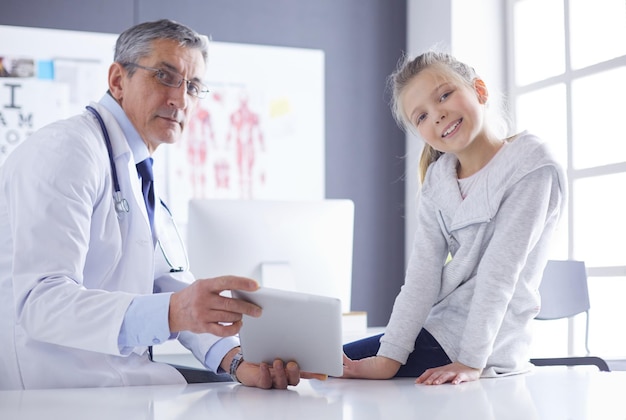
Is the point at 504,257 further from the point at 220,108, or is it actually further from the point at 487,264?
the point at 220,108

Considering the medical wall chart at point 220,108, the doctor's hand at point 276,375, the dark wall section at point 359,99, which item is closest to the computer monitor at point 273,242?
the doctor's hand at point 276,375

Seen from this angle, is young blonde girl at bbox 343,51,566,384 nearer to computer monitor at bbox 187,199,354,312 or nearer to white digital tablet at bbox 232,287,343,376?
white digital tablet at bbox 232,287,343,376

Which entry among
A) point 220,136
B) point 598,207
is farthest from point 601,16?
point 220,136

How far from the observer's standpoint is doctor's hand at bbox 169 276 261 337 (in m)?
1.23

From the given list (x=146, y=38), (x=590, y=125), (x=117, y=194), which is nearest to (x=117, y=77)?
(x=146, y=38)

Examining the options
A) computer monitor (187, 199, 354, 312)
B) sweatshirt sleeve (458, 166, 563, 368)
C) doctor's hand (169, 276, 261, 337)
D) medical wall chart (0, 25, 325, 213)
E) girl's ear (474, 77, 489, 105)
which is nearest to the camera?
doctor's hand (169, 276, 261, 337)

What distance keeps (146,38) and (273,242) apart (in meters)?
0.82

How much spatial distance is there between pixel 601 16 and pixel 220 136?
2.24 metres

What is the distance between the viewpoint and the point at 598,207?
399cm

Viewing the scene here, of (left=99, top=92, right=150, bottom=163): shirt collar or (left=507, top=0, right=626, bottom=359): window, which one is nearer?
(left=99, top=92, right=150, bottom=163): shirt collar

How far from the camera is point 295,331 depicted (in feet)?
4.50

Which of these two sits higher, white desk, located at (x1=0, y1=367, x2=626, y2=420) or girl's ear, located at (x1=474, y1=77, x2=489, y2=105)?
girl's ear, located at (x1=474, y1=77, x2=489, y2=105)

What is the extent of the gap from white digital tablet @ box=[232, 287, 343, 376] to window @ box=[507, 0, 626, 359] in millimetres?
2750

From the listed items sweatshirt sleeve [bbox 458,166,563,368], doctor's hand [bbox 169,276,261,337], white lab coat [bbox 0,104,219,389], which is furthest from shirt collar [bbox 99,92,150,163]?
sweatshirt sleeve [bbox 458,166,563,368]
